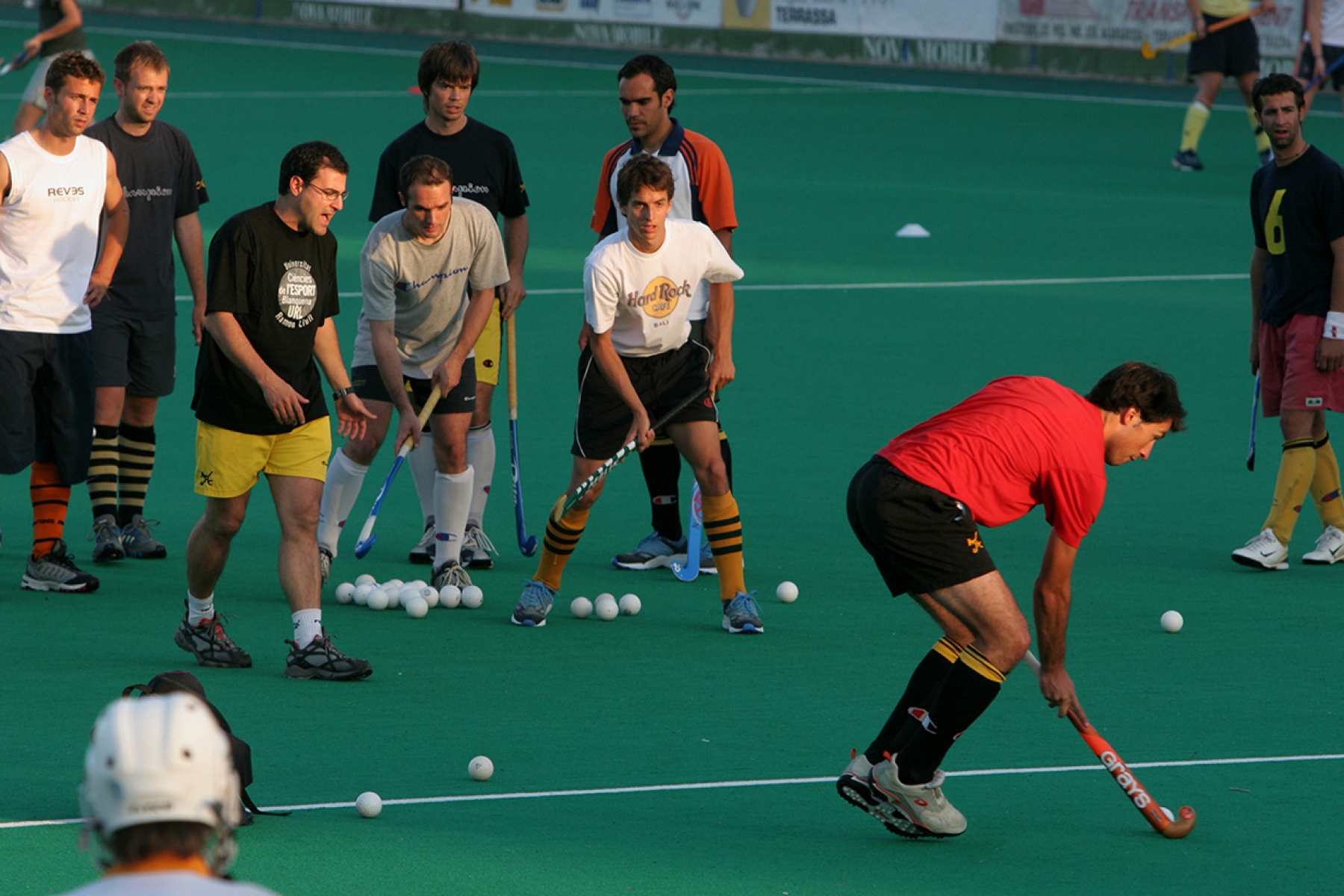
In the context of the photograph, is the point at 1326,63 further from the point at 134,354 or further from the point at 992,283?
the point at 134,354

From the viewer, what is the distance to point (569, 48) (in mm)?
28953

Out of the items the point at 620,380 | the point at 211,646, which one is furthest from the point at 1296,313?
the point at 211,646

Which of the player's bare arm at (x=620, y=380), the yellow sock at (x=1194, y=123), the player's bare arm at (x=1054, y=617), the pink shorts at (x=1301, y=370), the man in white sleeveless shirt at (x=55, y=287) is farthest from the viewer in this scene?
the yellow sock at (x=1194, y=123)

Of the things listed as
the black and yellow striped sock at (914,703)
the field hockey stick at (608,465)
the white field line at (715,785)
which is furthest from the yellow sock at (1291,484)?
the black and yellow striped sock at (914,703)

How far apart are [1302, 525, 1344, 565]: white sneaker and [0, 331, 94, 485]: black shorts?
15.8 feet

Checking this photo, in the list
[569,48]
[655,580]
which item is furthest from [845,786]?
[569,48]

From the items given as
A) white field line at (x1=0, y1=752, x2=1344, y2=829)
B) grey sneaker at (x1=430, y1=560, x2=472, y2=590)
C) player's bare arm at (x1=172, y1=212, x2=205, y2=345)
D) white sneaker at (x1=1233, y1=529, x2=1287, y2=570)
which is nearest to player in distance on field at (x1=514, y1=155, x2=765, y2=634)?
grey sneaker at (x1=430, y1=560, x2=472, y2=590)

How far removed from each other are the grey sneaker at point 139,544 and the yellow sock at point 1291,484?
445 cm

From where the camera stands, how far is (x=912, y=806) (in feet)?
16.7

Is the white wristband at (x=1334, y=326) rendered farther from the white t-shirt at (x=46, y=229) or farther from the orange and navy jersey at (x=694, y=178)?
the white t-shirt at (x=46, y=229)

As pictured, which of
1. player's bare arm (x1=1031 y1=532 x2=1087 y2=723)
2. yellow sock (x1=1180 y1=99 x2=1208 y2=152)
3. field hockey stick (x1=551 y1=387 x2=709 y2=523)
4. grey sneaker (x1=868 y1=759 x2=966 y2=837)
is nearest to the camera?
player's bare arm (x1=1031 y1=532 x2=1087 y2=723)

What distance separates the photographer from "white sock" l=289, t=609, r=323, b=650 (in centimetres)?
641

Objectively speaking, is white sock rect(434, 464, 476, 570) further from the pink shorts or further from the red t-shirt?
the pink shorts

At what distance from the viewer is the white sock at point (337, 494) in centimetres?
770
